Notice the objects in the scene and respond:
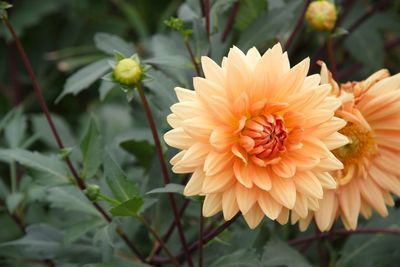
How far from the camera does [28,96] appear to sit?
2885 mm

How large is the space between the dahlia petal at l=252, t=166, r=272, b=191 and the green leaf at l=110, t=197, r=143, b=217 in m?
Answer: 0.28

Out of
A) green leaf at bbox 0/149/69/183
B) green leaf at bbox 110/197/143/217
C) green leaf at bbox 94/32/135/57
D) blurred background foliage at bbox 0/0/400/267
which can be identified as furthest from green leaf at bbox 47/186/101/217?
green leaf at bbox 94/32/135/57

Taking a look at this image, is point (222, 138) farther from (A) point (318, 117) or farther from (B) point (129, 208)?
(B) point (129, 208)

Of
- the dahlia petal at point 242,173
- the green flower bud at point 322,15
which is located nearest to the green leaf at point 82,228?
the dahlia petal at point 242,173

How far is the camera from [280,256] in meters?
1.67

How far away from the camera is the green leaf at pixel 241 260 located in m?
1.49

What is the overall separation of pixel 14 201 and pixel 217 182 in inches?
32.1

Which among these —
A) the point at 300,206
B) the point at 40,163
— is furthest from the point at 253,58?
the point at 40,163

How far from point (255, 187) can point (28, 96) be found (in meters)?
1.83

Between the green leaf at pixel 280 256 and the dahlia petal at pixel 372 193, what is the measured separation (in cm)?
26

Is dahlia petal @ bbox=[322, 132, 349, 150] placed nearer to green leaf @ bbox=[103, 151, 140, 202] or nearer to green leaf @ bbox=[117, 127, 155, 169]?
green leaf @ bbox=[103, 151, 140, 202]

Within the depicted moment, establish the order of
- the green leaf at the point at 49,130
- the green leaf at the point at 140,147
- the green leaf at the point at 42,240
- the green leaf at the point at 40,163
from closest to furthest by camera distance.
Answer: the green leaf at the point at 40,163 < the green leaf at the point at 42,240 < the green leaf at the point at 140,147 < the green leaf at the point at 49,130

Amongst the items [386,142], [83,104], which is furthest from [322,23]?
[83,104]

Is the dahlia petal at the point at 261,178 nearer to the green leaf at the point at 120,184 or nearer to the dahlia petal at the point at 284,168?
the dahlia petal at the point at 284,168
